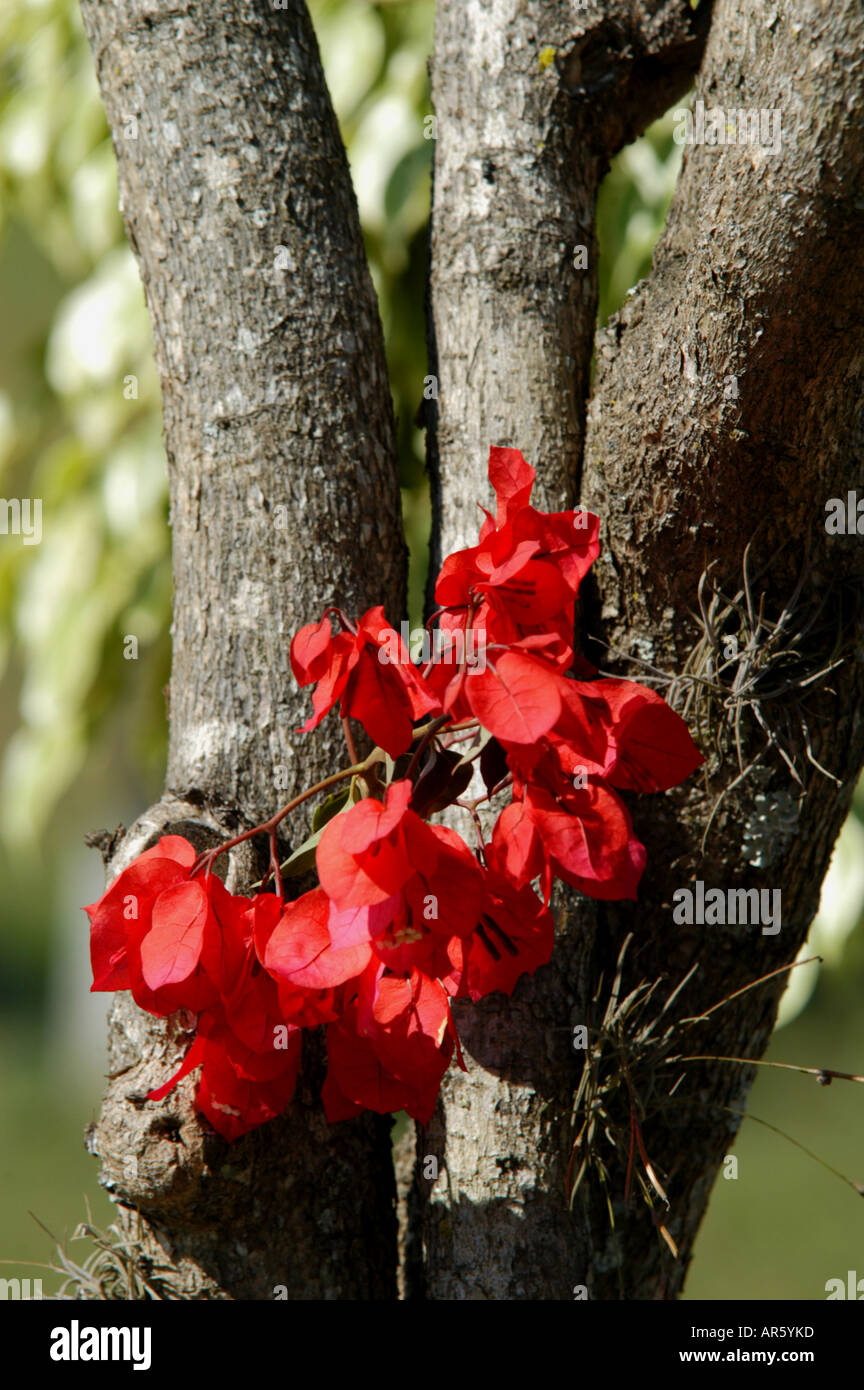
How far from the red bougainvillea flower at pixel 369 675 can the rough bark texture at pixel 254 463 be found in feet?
0.71

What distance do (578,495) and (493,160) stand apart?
1.21 ft

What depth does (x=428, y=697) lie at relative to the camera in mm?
888

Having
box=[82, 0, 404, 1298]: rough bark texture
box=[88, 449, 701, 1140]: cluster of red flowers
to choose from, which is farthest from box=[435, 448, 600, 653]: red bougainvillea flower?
box=[82, 0, 404, 1298]: rough bark texture

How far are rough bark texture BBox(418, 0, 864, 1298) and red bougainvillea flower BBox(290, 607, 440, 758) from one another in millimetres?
301

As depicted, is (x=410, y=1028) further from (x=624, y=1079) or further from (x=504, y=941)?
(x=624, y=1079)

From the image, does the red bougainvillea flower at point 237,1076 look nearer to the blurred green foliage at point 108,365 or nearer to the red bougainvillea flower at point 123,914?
the red bougainvillea flower at point 123,914

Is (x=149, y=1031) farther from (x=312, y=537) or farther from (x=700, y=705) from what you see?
(x=700, y=705)

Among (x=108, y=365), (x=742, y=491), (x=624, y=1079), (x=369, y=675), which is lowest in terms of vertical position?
(x=624, y=1079)

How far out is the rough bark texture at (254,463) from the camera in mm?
1062

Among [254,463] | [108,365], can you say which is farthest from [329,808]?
[108,365]

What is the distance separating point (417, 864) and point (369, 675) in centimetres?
16

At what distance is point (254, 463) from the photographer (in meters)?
1.15
